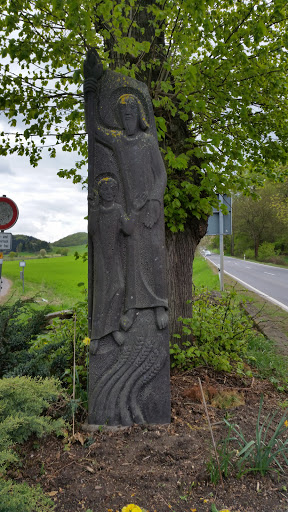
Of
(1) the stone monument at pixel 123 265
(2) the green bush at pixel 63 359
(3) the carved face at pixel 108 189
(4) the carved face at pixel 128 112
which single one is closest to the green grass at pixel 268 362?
(1) the stone monument at pixel 123 265

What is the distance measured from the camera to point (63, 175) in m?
6.61

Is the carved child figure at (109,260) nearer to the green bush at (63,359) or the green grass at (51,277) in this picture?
the green bush at (63,359)

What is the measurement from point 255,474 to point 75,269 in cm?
1690

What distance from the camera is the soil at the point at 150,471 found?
2287mm

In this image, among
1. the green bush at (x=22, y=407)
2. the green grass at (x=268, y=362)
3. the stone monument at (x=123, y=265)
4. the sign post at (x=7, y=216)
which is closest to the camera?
the green bush at (x=22, y=407)

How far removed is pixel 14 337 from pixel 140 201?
1.98m

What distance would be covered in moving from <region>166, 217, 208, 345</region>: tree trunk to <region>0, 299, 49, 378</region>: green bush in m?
1.83

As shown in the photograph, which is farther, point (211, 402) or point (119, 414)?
point (211, 402)

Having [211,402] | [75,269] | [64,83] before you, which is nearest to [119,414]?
[211,402]

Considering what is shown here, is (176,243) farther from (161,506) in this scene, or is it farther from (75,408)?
(161,506)

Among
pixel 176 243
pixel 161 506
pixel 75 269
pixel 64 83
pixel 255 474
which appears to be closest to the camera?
pixel 161 506

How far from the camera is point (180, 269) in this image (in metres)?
5.41

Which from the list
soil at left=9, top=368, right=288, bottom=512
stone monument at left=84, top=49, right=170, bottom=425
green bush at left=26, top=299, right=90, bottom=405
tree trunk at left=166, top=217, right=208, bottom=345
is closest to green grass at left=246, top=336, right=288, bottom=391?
tree trunk at left=166, top=217, right=208, bottom=345

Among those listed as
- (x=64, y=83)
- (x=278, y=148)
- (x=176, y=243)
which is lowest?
(x=176, y=243)
